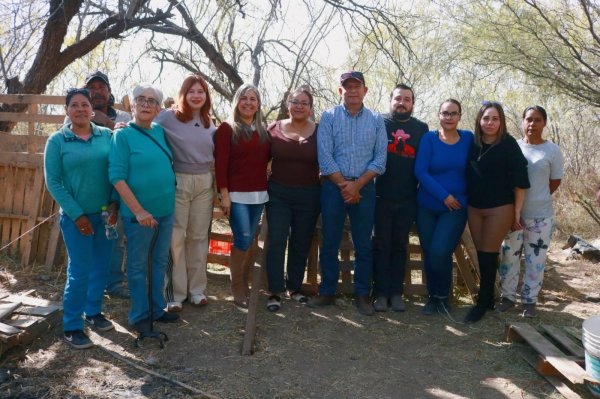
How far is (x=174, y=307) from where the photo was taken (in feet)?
15.8

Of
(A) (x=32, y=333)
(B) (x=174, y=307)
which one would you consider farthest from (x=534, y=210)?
(A) (x=32, y=333)

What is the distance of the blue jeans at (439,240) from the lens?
15.9 feet

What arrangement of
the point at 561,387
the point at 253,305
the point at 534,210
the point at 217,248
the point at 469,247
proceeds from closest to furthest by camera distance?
1. the point at 561,387
2. the point at 253,305
3. the point at 534,210
4. the point at 469,247
5. the point at 217,248

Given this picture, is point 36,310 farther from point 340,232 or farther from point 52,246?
point 340,232

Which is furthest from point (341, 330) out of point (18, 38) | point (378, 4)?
point (18, 38)

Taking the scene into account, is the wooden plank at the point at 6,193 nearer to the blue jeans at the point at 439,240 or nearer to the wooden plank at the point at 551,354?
the blue jeans at the point at 439,240

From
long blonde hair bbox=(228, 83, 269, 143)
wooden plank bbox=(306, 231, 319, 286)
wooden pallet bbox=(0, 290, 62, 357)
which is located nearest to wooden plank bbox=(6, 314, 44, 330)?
wooden pallet bbox=(0, 290, 62, 357)

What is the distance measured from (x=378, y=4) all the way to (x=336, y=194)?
3207 millimetres

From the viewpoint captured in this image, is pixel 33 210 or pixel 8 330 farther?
pixel 33 210

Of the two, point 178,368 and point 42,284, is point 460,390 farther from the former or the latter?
point 42,284

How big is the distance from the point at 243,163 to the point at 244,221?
536 millimetres

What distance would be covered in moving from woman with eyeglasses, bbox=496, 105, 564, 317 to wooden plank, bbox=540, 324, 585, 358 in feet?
2.12

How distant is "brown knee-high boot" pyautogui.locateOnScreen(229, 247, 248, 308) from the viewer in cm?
495

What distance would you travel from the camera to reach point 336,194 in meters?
4.79
